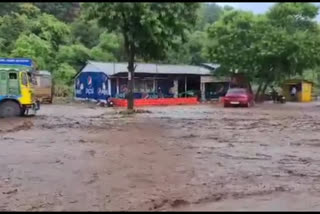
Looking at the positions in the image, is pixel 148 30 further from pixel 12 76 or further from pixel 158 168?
pixel 158 168

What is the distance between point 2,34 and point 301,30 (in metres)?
29.0

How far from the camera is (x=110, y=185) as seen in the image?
898cm

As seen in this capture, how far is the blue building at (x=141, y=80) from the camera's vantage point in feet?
144

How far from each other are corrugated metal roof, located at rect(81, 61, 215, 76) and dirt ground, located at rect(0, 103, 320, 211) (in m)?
25.1

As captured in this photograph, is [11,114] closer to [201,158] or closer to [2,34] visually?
[201,158]

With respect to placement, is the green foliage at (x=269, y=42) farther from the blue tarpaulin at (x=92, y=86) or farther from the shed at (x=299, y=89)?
the blue tarpaulin at (x=92, y=86)

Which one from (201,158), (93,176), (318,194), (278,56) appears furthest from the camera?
(278,56)

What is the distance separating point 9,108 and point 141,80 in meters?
22.6

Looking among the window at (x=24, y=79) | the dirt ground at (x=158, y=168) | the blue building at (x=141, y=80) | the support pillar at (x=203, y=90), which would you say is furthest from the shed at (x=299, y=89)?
the window at (x=24, y=79)

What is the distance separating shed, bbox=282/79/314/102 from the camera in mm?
50591

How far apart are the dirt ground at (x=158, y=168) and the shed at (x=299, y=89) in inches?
1264

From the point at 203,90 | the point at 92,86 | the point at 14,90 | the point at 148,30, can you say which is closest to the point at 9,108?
the point at 14,90

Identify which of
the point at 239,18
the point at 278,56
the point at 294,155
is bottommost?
the point at 294,155

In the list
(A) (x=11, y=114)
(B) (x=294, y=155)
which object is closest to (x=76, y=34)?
(A) (x=11, y=114)
